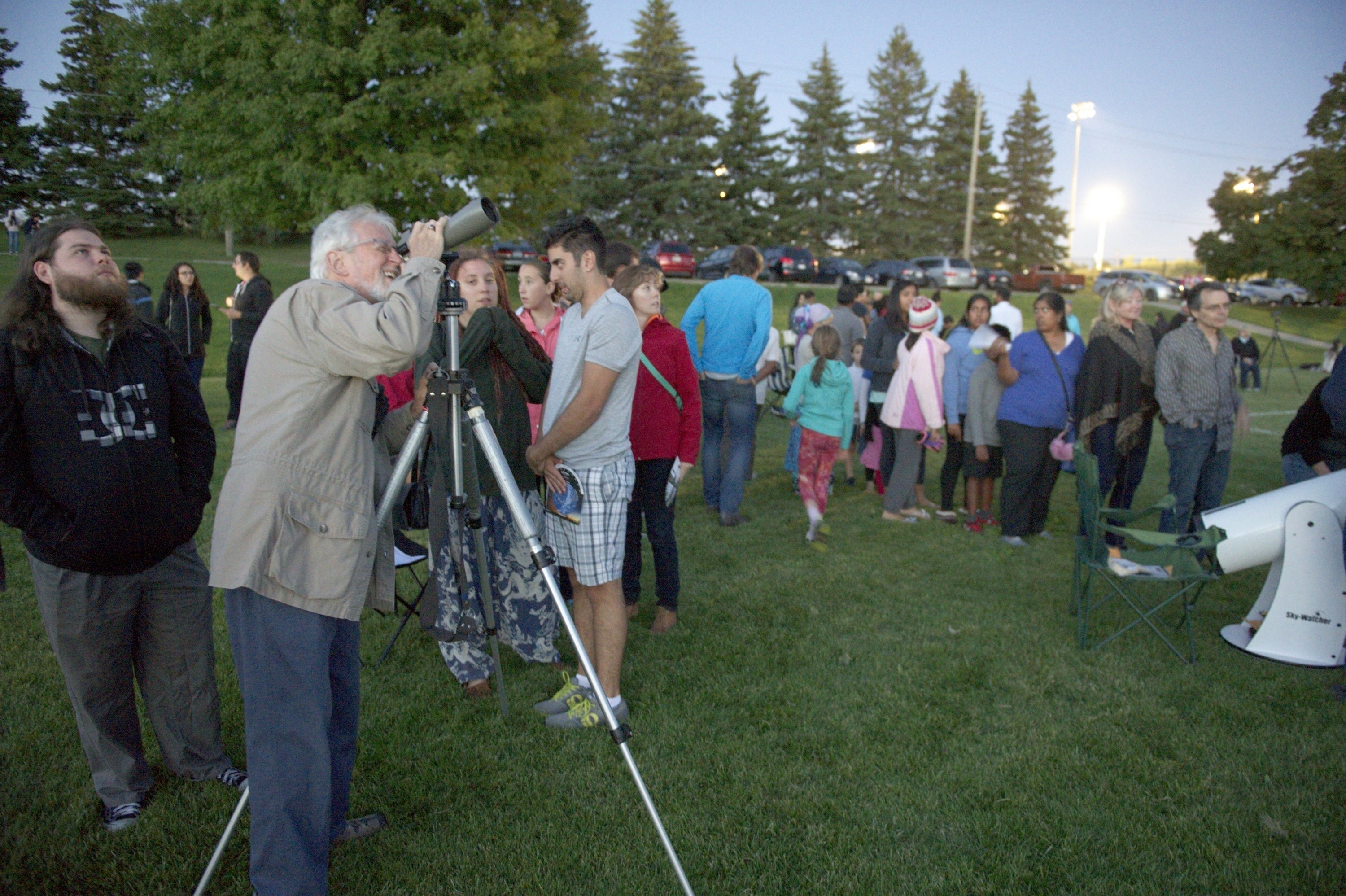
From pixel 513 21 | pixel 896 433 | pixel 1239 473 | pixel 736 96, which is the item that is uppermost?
pixel 736 96

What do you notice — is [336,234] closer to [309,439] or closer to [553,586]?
[309,439]

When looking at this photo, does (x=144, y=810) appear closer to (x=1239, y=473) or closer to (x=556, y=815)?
(x=556, y=815)

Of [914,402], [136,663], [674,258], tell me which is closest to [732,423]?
[914,402]

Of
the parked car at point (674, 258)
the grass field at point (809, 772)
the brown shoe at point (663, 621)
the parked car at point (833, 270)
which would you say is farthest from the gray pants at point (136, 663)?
the parked car at point (833, 270)

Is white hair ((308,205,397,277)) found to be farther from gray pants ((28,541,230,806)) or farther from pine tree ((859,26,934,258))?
pine tree ((859,26,934,258))

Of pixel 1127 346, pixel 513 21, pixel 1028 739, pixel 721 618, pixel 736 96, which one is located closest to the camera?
pixel 1028 739

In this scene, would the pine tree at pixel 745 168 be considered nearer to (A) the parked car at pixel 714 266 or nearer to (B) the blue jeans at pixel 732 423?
(A) the parked car at pixel 714 266

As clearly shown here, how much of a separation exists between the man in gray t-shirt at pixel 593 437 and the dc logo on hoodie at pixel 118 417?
4.16ft

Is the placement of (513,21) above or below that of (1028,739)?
above

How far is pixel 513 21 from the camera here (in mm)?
18500

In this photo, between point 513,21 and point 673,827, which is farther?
point 513,21

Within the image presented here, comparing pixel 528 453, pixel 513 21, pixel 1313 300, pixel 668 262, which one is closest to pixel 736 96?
pixel 668 262

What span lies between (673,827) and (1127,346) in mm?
4810

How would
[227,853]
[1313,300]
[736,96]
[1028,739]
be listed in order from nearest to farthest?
[227,853]
[1028,739]
[1313,300]
[736,96]
